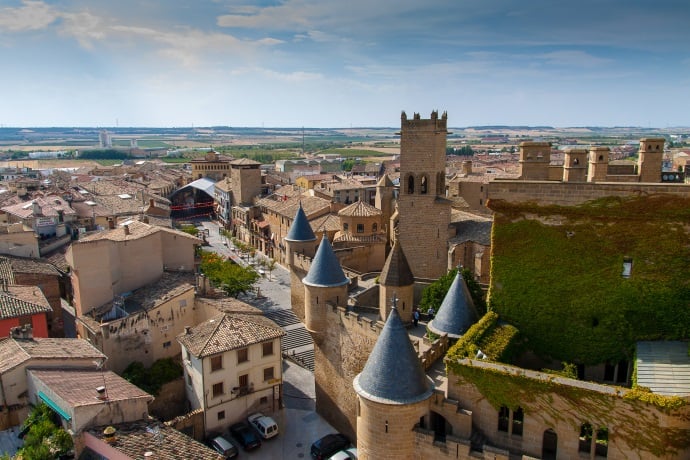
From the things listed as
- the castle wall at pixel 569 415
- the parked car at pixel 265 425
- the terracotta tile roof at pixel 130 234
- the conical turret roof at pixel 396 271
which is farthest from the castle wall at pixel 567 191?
the terracotta tile roof at pixel 130 234

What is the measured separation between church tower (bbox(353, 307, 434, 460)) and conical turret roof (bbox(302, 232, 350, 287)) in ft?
36.1

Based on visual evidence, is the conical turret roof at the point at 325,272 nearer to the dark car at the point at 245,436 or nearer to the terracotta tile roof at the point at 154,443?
the dark car at the point at 245,436

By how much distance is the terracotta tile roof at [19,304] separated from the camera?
103 ft

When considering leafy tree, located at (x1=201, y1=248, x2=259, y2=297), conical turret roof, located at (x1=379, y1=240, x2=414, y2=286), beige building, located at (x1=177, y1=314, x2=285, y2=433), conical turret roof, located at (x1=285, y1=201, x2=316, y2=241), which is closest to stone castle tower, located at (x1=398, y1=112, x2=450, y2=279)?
conical turret roof, located at (x1=285, y1=201, x2=316, y2=241)

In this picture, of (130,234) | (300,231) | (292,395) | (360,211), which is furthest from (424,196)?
(130,234)

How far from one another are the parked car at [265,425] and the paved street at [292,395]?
1.27 ft

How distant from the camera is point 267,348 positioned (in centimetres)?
3100

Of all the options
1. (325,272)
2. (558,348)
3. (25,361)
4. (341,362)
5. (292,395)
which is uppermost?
(325,272)

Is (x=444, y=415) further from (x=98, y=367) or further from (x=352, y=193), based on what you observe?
(x=352, y=193)

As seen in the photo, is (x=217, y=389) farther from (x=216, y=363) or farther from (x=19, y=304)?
(x=19, y=304)

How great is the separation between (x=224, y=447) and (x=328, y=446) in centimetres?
534

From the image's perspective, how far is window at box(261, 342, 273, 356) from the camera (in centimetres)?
3081

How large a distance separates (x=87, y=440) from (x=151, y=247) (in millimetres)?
18295

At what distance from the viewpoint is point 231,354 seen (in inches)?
1167
